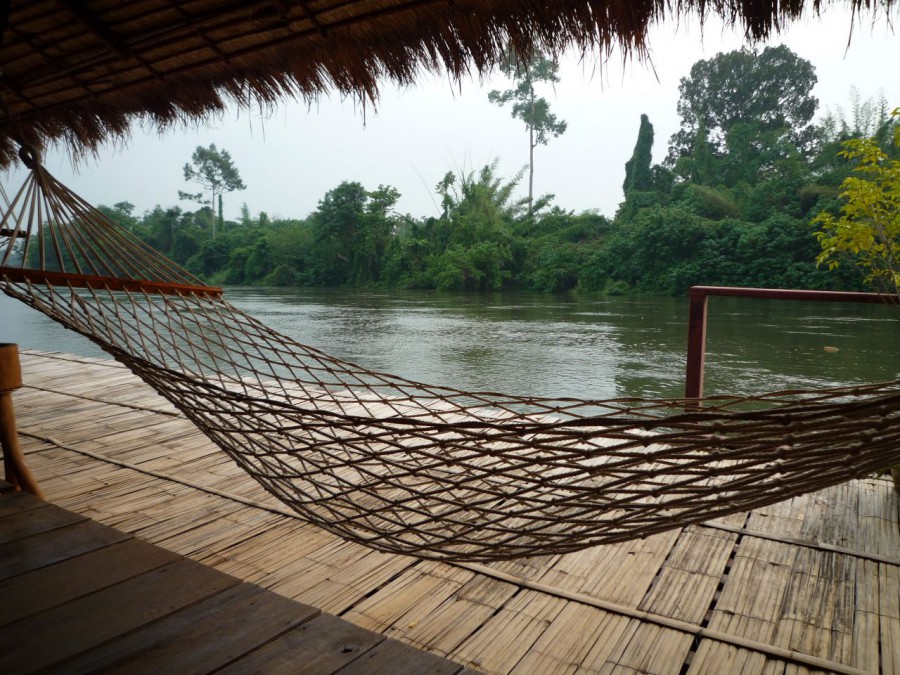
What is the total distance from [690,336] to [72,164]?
224 cm

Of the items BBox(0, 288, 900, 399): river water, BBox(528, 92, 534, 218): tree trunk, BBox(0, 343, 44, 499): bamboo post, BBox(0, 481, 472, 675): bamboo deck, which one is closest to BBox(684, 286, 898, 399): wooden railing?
BBox(0, 481, 472, 675): bamboo deck

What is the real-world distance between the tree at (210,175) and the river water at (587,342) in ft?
57.8

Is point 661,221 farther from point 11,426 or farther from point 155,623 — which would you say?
point 155,623

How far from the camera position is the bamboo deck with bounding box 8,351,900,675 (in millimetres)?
848

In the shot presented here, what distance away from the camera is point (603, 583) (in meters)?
1.03

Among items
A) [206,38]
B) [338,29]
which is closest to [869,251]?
[338,29]

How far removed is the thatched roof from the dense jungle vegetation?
33.1 ft

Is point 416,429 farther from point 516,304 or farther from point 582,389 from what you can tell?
point 516,304

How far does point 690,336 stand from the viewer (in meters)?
1.64

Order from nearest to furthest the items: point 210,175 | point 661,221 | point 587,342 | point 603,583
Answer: point 603,583 → point 587,342 → point 661,221 → point 210,175

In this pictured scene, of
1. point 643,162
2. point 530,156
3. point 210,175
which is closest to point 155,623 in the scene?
point 643,162

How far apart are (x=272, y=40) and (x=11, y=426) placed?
3.77 feet

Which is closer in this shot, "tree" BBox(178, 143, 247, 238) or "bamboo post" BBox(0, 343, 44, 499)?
"bamboo post" BBox(0, 343, 44, 499)

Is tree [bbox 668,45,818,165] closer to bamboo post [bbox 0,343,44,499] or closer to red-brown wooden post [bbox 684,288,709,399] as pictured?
red-brown wooden post [bbox 684,288,709,399]
